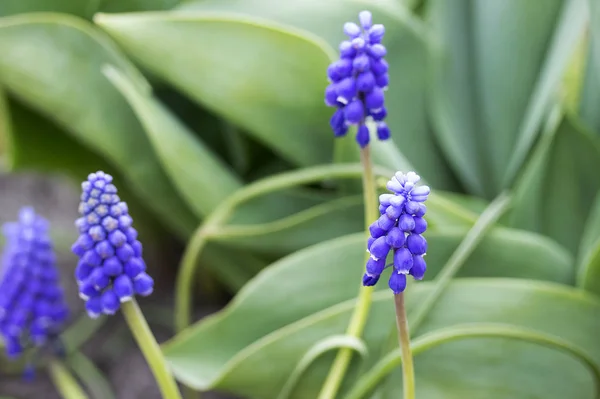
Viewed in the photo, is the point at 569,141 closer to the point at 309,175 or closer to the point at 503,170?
the point at 503,170

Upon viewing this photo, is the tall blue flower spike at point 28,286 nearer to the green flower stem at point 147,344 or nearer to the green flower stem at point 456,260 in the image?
the green flower stem at point 147,344

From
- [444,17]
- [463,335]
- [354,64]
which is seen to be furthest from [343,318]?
[444,17]

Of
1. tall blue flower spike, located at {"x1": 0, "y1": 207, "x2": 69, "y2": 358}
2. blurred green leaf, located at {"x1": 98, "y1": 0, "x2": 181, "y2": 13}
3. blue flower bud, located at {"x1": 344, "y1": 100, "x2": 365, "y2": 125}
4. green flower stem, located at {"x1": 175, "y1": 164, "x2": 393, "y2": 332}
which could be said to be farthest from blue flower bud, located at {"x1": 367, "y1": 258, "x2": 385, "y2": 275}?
blurred green leaf, located at {"x1": 98, "y1": 0, "x2": 181, "y2": 13}

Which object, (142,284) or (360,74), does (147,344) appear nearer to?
(142,284)

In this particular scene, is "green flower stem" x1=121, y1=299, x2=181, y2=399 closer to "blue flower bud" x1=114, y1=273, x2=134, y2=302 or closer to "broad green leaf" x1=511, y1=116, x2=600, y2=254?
"blue flower bud" x1=114, y1=273, x2=134, y2=302

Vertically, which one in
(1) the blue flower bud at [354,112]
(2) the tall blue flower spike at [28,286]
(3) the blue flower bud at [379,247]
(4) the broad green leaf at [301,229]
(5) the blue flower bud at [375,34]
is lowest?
(2) the tall blue flower spike at [28,286]

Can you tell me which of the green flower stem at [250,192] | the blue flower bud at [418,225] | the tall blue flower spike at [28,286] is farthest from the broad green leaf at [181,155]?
the blue flower bud at [418,225]
